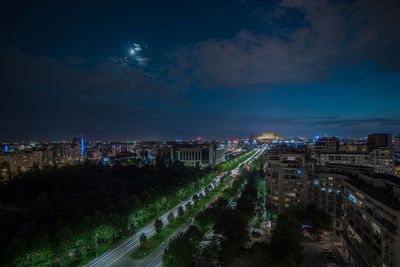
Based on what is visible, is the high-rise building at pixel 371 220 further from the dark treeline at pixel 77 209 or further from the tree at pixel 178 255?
the dark treeline at pixel 77 209

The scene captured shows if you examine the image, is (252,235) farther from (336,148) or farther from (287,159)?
(336,148)

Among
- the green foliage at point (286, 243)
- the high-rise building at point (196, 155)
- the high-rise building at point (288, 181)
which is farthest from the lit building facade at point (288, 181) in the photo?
the high-rise building at point (196, 155)

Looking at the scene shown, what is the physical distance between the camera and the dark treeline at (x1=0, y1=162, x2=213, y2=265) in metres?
20.0

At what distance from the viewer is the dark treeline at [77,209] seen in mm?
20000

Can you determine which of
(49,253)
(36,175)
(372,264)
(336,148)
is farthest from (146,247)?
(336,148)

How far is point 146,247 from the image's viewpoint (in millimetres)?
23688

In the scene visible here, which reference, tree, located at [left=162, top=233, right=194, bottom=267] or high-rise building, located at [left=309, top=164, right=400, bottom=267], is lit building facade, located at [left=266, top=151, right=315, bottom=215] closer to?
high-rise building, located at [left=309, top=164, right=400, bottom=267]

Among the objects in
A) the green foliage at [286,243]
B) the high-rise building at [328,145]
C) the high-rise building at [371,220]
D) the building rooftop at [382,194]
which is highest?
the high-rise building at [328,145]

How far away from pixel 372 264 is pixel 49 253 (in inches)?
1087

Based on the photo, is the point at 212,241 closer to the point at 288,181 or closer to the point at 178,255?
Answer: the point at 178,255

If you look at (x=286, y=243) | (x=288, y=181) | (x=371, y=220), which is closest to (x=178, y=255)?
(x=286, y=243)

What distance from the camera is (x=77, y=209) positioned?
30000 mm

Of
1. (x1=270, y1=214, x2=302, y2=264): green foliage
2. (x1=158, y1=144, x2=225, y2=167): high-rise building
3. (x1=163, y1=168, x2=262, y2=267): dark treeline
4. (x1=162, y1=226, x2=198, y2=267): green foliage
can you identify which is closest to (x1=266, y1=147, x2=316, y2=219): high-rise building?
(x1=163, y1=168, x2=262, y2=267): dark treeline

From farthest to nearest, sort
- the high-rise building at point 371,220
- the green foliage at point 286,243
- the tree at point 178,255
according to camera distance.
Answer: the green foliage at point 286,243, the tree at point 178,255, the high-rise building at point 371,220
